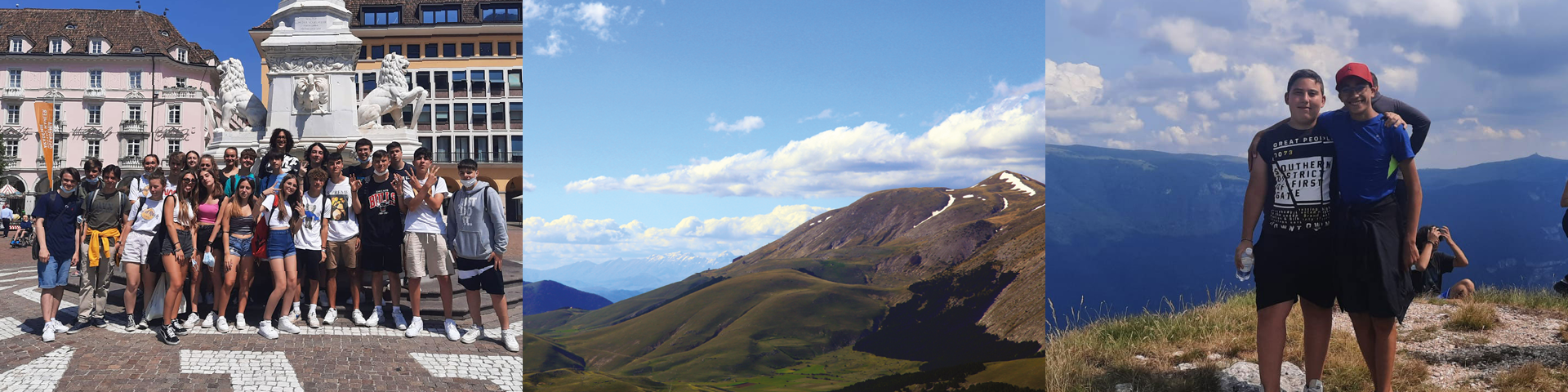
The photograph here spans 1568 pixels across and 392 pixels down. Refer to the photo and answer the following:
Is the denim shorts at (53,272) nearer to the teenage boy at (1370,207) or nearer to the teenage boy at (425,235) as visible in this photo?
the teenage boy at (425,235)

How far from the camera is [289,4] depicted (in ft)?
43.1

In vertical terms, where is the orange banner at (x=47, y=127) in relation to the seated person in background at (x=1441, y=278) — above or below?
above

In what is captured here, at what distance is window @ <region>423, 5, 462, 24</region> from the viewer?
202ft

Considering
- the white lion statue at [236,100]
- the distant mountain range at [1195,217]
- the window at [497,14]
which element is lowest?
the distant mountain range at [1195,217]

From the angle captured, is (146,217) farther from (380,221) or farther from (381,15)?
(381,15)

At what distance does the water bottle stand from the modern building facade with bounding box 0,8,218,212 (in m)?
74.7

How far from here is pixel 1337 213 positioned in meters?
4.67

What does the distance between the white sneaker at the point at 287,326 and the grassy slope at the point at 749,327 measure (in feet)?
15.2

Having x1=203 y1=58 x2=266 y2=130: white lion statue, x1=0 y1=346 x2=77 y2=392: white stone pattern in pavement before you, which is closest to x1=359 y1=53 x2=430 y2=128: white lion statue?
x1=203 y1=58 x2=266 y2=130: white lion statue

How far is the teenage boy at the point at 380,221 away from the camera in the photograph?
827cm

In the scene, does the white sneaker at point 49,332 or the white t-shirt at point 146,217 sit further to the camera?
the white t-shirt at point 146,217

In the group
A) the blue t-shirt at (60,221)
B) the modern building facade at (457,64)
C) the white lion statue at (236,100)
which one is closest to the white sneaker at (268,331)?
the blue t-shirt at (60,221)

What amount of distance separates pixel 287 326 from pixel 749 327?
5.61 metres

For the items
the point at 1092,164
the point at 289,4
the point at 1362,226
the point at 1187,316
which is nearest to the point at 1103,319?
the point at 1187,316
